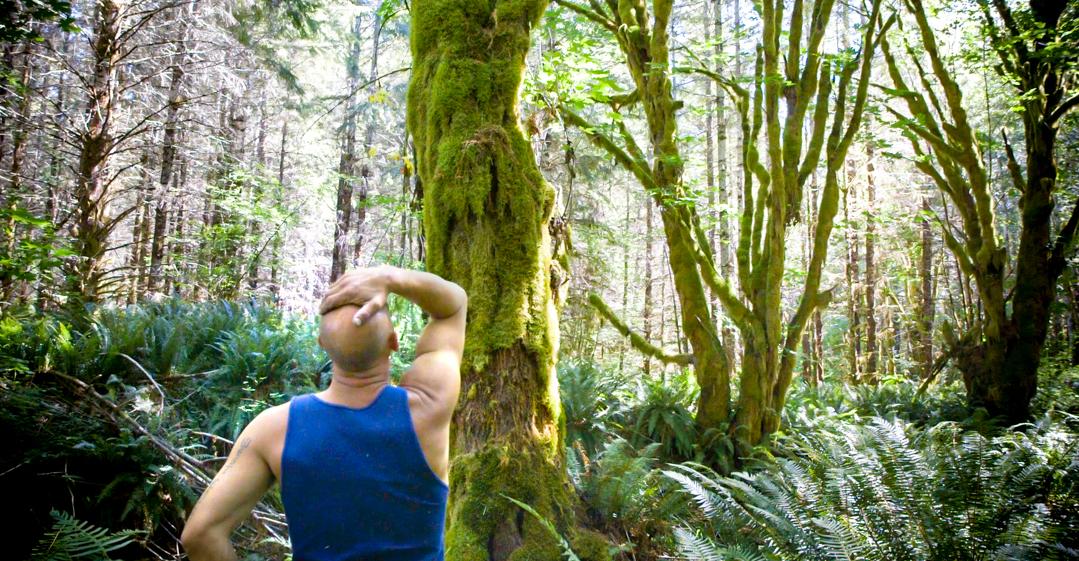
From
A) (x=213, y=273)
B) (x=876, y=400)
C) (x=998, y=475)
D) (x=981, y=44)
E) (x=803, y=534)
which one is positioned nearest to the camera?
(x=803, y=534)

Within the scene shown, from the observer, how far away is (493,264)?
11.0 ft

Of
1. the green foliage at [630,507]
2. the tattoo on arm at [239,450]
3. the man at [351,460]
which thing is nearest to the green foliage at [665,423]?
the green foliage at [630,507]

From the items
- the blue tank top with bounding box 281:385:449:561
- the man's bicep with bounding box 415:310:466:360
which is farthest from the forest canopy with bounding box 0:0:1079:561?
the blue tank top with bounding box 281:385:449:561

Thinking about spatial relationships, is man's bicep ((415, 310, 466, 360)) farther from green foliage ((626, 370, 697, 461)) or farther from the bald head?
green foliage ((626, 370, 697, 461))

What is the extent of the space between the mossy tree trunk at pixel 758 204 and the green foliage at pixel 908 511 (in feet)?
10.0

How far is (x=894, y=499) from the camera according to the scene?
340 centimetres

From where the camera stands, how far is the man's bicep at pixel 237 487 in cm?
149

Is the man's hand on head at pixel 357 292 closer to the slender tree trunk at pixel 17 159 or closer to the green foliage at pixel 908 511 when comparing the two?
the green foliage at pixel 908 511

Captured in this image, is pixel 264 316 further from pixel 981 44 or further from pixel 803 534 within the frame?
pixel 981 44

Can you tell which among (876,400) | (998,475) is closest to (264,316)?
(998,475)

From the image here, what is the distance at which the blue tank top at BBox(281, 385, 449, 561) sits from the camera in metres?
1.56

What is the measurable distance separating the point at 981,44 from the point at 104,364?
→ 507 inches

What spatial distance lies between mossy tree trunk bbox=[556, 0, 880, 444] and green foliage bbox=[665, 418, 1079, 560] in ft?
10.0

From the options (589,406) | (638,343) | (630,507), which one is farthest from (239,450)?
(638,343)
